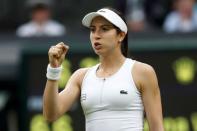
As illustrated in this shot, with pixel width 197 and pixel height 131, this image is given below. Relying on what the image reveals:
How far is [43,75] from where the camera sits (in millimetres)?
11797

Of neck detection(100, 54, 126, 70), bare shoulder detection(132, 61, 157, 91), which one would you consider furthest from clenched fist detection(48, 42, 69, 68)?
bare shoulder detection(132, 61, 157, 91)

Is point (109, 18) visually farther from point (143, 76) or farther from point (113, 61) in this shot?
point (143, 76)

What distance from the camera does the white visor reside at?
7.49 metres

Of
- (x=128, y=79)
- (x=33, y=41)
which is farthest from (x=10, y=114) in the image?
(x=128, y=79)

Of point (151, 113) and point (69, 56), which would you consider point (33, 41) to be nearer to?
point (69, 56)

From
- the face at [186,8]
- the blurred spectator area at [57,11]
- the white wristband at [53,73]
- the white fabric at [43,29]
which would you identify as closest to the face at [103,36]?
the white wristband at [53,73]

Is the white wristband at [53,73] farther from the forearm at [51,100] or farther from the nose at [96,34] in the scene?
the nose at [96,34]

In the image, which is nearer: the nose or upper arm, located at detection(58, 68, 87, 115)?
the nose

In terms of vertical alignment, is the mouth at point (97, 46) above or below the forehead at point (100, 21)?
below

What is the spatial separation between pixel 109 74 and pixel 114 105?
29 centimetres

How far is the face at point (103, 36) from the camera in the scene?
753 centimetres

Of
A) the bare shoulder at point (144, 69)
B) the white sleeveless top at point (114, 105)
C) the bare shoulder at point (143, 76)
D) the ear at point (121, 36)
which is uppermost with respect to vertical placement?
the ear at point (121, 36)

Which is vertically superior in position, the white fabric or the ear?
the ear

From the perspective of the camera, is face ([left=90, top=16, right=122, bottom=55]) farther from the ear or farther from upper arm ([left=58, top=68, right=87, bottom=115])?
upper arm ([left=58, top=68, right=87, bottom=115])
